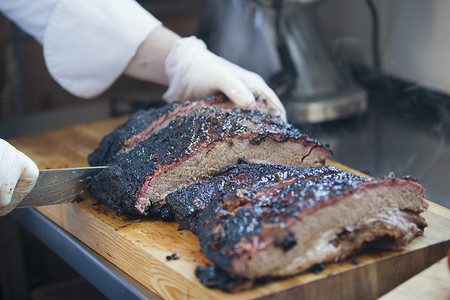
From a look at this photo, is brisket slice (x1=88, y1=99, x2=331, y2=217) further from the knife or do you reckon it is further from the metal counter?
the metal counter

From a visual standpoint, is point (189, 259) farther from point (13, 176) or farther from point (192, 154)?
point (13, 176)

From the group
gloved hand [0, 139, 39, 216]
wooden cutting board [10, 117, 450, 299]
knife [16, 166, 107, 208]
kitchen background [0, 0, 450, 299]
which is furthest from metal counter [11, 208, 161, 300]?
kitchen background [0, 0, 450, 299]

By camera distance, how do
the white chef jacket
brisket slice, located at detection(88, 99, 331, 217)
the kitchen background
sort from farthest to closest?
the white chef jacket < the kitchen background < brisket slice, located at detection(88, 99, 331, 217)

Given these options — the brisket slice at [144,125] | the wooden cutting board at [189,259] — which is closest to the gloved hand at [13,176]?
the wooden cutting board at [189,259]

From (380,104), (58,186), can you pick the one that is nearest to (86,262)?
(58,186)

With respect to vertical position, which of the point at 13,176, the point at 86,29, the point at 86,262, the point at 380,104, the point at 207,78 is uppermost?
the point at 86,29

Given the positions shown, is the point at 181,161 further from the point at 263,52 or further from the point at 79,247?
the point at 263,52
